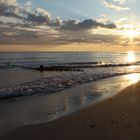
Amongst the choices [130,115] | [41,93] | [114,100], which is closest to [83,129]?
[130,115]

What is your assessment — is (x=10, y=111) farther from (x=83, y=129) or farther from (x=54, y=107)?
(x=83, y=129)

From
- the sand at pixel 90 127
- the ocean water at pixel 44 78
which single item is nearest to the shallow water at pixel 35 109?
the sand at pixel 90 127

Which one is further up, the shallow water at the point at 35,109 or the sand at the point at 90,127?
the sand at the point at 90,127

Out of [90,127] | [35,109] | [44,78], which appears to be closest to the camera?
[90,127]

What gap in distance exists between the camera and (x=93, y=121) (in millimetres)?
10273

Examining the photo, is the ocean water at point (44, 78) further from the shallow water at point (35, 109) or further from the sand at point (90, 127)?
the sand at point (90, 127)

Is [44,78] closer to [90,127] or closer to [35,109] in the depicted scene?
[35,109]

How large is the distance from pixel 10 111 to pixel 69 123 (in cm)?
354

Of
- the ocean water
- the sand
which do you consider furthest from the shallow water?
the ocean water

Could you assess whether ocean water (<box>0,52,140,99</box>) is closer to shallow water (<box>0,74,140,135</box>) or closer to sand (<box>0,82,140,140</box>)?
shallow water (<box>0,74,140,135</box>)

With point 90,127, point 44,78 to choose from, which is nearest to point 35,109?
point 90,127

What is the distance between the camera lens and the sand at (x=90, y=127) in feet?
27.8

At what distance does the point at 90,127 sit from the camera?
9469 mm

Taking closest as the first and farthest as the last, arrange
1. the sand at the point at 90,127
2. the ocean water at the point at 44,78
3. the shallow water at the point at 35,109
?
the sand at the point at 90,127 → the shallow water at the point at 35,109 → the ocean water at the point at 44,78
